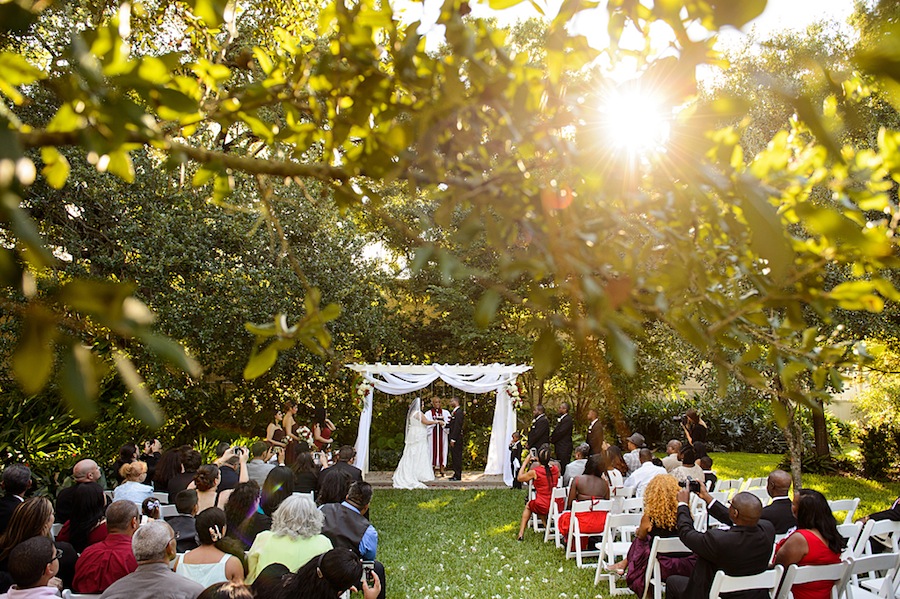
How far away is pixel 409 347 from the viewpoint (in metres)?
19.4

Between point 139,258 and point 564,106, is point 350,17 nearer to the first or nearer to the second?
point 564,106

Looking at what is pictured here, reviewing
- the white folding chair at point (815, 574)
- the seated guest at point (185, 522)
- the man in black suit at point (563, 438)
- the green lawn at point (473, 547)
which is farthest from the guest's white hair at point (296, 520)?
the man in black suit at point (563, 438)

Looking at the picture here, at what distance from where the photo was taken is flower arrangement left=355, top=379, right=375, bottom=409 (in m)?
14.4

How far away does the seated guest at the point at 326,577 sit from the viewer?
3.76m

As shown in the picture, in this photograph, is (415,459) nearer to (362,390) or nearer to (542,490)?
(362,390)

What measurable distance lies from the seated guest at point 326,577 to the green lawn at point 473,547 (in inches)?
131

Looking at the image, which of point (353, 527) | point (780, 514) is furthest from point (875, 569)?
point (353, 527)

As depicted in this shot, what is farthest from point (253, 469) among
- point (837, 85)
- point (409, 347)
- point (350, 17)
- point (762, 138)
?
point (409, 347)

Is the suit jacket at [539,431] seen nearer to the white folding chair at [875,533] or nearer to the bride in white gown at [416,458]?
the bride in white gown at [416,458]

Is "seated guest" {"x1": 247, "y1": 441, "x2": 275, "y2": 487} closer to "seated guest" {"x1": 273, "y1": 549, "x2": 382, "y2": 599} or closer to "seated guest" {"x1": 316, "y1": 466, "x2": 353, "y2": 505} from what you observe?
"seated guest" {"x1": 316, "y1": 466, "x2": 353, "y2": 505}

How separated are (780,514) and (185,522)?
541cm

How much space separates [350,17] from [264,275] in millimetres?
13262

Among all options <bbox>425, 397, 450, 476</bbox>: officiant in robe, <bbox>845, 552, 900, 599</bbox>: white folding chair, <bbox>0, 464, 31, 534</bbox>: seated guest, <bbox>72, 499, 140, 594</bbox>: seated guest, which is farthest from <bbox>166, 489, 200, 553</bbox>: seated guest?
<bbox>425, 397, 450, 476</bbox>: officiant in robe

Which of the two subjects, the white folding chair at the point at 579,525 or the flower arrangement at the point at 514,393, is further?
the flower arrangement at the point at 514,393
